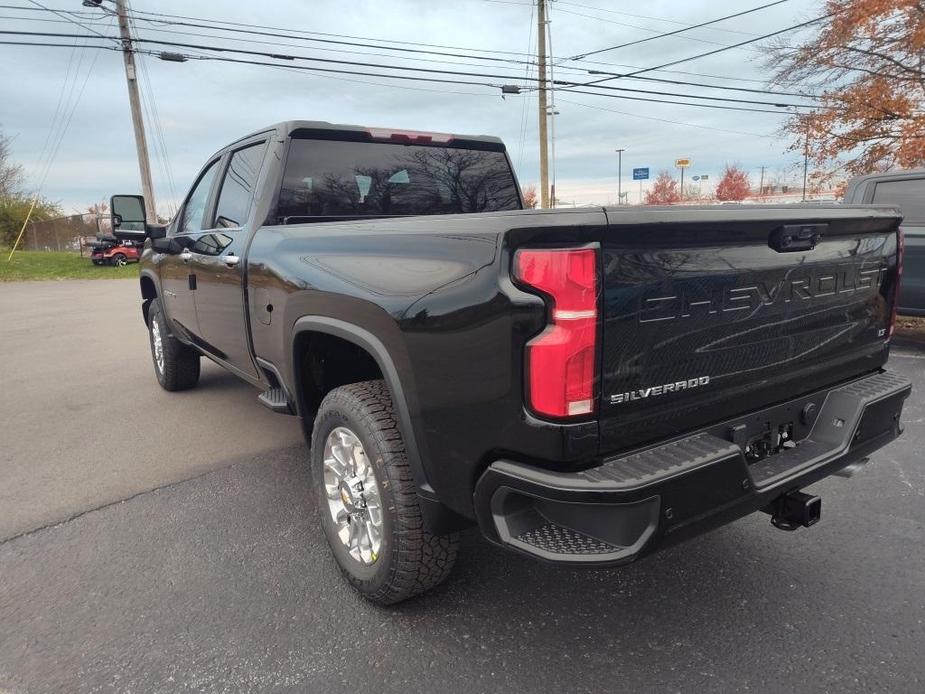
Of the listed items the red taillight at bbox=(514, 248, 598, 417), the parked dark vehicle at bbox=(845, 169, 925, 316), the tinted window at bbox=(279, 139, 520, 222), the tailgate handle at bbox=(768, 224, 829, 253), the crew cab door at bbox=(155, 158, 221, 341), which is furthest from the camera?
the parked dark vehicle at bbox=(845, 169, 925, 316)

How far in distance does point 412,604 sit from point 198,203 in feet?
11.4

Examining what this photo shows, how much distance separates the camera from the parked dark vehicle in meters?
6.41

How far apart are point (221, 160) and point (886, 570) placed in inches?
171

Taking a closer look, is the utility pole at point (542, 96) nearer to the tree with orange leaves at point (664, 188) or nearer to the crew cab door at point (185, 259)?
the crew cab door at point (185, 259)

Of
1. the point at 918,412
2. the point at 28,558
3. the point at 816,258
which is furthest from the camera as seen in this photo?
the point at 918,412

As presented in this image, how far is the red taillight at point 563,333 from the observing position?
1.71m

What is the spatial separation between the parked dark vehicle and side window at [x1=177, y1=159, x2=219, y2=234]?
21.0 ft

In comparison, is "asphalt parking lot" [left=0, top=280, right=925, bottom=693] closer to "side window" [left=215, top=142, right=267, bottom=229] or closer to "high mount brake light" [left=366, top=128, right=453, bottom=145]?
"side window" [left=215, top=142, right=267, bottom=229]

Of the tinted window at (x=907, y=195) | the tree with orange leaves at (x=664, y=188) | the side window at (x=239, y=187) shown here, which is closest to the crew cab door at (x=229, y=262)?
the side window at (x=239, y=187)

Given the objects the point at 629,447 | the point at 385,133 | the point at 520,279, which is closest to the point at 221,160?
the point at 385,133

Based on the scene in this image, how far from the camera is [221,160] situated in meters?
4.23

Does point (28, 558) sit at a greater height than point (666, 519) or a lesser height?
lesser

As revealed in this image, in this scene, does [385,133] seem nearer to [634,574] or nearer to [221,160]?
[221,160]

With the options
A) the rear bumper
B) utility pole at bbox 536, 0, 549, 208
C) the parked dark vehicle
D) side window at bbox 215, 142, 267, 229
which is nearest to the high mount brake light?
side window at bbox 215, 142, 267, 229
